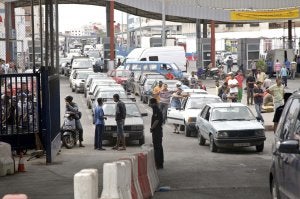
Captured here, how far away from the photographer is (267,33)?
95438 millimetres

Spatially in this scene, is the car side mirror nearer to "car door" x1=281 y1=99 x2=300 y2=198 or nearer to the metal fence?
"car door" x1=281 y1=99 x2=300 y2=198

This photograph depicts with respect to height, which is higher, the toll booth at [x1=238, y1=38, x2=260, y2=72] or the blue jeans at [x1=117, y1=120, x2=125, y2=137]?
the toll booth at [x1=238, y1=38, x2=260, y2=72]

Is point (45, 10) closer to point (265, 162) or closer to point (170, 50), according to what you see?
point (265, 162)

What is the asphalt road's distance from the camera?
14.5 meters

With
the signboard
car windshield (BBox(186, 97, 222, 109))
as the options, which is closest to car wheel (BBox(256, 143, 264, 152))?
car windshield (BBox(186, 97, 222, 109))

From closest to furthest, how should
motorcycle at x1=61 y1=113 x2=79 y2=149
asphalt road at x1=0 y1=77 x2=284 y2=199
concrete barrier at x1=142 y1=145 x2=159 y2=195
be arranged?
concrete barrier at x1=142 y1=145 x2=159 y2=195 < asphalt road at x1=0 y1=77 x2=284 y2=199 < motorcycle at x1=61 y1=113 x2=79 y2=149

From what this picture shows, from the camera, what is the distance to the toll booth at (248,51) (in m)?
62.8

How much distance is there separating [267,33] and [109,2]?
3479 cm

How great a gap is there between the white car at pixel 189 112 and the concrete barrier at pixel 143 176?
13697mm

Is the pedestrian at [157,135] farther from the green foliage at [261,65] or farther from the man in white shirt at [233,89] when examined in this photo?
the green foliage at [261,65]

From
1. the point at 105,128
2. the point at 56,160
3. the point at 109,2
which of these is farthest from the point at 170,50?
the point at 56,160

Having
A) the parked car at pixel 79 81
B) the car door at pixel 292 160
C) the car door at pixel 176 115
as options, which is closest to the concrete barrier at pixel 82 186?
the car door at pixel 292 160

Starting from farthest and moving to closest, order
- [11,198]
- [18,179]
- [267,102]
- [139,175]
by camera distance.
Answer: [267,102]
[18,179]
[139,175]
[11,198]

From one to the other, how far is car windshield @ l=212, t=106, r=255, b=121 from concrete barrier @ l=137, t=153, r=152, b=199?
9.50 m
